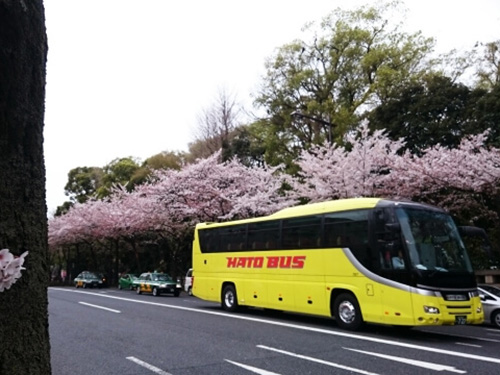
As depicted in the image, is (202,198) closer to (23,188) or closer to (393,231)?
(393,231)

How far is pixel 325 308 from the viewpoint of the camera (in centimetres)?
1283

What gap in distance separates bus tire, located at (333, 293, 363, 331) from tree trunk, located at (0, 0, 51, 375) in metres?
10.2

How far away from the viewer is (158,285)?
27703 millimetres

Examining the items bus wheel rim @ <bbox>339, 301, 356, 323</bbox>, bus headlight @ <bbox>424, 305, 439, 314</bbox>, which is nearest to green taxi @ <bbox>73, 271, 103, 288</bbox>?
bus wheel rim @ <bbox>339, 301, 356, 323</bbox>

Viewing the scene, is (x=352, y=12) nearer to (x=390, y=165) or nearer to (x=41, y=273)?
(x=390, y=165)

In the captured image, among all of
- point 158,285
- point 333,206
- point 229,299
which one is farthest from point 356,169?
point 158,285

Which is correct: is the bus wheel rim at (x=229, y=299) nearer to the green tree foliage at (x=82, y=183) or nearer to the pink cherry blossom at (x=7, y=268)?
the pink cherry blossom at (x=7, y=268)

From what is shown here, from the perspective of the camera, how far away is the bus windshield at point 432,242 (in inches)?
427

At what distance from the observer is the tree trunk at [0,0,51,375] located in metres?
2.62

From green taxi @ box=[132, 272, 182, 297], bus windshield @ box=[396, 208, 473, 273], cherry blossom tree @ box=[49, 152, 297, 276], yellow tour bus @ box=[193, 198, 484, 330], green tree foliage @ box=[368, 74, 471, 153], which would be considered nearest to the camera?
yellow tour bus @ box=[193, 198, 484, 330]

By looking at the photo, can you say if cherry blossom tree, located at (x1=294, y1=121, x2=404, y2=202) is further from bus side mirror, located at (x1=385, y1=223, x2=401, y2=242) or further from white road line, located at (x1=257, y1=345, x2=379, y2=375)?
white road line, located at (x1=257, y1=345, x2=379, y2=375)

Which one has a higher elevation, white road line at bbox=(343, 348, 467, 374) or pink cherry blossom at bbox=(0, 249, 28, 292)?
pink cherry blossom at bbox=(0, 249, 28, 292)

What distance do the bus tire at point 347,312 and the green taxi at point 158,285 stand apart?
16630 mm

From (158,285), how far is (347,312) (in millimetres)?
17535
